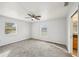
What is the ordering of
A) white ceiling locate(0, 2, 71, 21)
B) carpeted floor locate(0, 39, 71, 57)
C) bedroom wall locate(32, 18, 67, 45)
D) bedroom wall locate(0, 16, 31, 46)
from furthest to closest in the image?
bedroom wall locate(32, 18, 67, 45)
bedroom wall locate(0, 16, 31, 46)
carpeted floor locate(0, 39, 71, 57)
white ceiling locate(0, 2, 71, 21)

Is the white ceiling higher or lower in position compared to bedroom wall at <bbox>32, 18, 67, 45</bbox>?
higher

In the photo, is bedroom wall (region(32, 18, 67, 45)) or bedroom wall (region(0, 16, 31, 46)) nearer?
bedroom wall (region(0, 16, 31, 46))

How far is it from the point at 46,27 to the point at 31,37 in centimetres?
280

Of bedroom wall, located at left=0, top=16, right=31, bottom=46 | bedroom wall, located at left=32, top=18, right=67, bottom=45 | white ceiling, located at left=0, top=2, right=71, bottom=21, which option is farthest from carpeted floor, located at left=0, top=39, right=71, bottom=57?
white ceiling, located at left=0, top=2, right=71, bottom=21

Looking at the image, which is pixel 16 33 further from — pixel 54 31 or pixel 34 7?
pixel 34 7

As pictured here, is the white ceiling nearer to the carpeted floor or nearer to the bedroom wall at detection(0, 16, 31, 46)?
the bedroom wall at detection(0, 16, 31, 46)

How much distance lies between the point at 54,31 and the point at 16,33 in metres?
3.64

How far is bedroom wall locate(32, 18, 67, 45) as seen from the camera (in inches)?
221

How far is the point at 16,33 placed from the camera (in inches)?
262

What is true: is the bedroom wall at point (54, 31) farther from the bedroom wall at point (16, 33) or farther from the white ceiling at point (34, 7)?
the white ceiling at point (34, 7)

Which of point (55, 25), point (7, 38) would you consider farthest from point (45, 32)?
point (7, 38)

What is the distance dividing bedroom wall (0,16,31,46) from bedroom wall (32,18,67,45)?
4.61ft

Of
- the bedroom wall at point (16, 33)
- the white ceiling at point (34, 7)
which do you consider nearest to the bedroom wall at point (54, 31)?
the bedroom wall at point (16, 33)

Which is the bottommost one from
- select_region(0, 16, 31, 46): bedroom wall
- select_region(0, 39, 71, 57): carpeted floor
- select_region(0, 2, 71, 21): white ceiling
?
select_region(0, 39, 71, 57): carpeted floor
